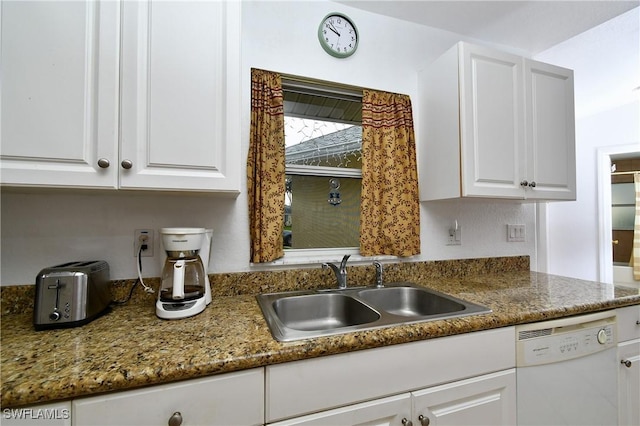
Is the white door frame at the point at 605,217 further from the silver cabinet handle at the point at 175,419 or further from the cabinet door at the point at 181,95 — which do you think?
the silver cabinet handle at the point at 175,419

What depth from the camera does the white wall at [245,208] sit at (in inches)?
42.8

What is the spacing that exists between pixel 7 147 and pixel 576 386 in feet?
7.26

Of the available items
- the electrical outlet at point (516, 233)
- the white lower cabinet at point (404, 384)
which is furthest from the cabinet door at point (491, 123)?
the white lower cabinet at point (404, 384)

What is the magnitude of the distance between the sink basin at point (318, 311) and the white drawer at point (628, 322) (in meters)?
1.20

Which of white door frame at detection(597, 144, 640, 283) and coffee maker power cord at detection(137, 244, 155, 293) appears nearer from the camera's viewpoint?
coffee maker power cord at detection(137, 244, 155, 293)

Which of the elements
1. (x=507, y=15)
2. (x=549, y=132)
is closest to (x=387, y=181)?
(x=549, y=132)

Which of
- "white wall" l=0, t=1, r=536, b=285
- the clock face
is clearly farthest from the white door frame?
the clock face

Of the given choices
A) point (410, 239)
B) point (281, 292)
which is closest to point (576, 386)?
point (410, 239)

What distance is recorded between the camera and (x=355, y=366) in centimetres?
83

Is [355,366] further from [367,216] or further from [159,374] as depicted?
[367,216]

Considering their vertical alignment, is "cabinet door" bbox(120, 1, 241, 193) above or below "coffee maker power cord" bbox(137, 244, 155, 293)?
above

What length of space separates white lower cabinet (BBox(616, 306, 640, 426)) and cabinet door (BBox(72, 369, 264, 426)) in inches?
63.0

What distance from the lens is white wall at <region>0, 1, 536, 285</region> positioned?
1.09m

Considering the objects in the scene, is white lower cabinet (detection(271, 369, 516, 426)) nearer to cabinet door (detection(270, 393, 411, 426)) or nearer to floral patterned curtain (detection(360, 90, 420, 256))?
cabinet door (detection(270, 393, 411, 426))
